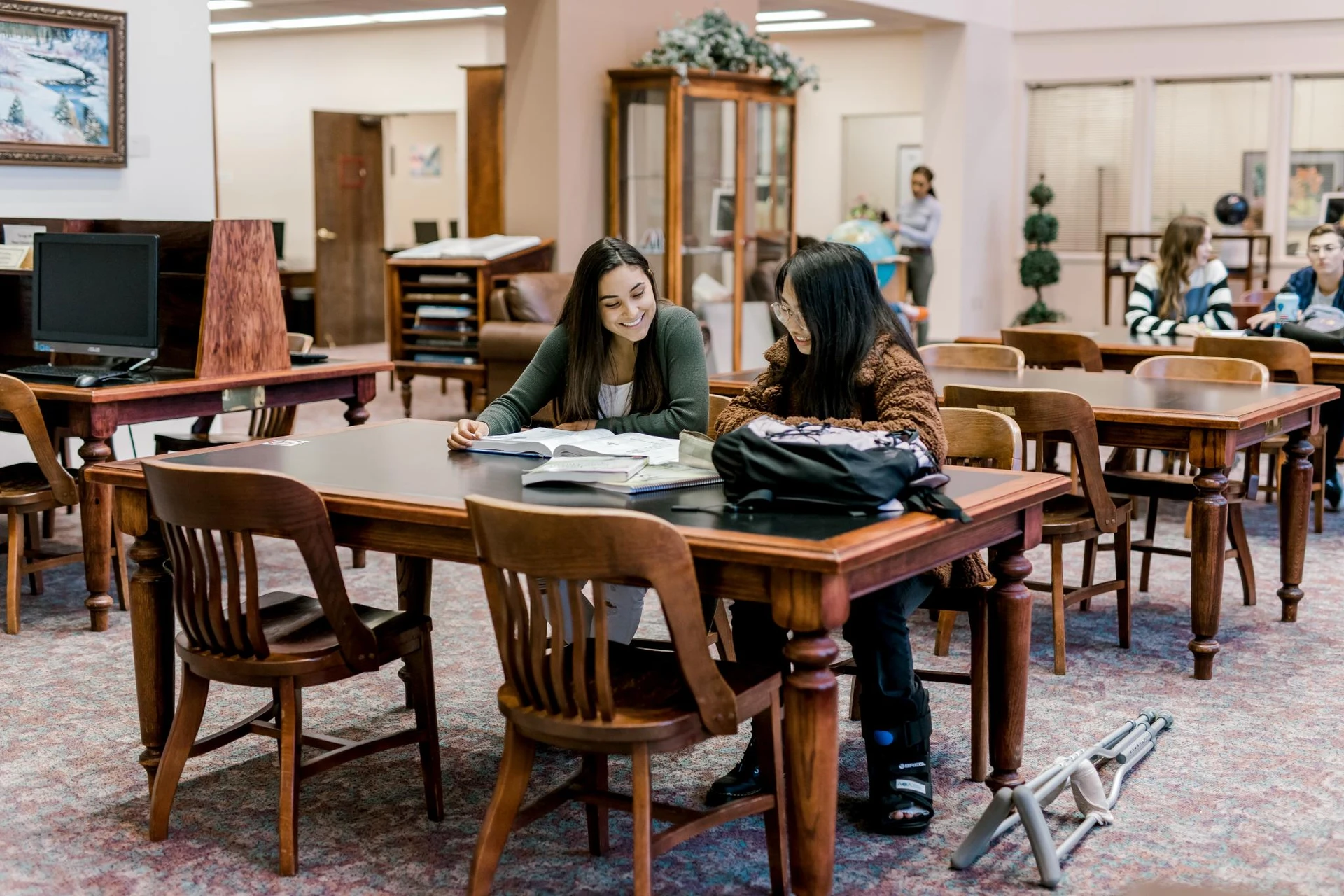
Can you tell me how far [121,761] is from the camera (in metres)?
3.39

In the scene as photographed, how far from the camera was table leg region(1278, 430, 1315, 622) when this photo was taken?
4.60m

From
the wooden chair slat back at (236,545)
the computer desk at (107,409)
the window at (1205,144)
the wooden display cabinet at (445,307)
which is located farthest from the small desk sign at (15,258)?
the window at (1205,144)

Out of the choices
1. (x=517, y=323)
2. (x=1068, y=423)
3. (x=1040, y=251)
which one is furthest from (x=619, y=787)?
(x=1040, y=251)

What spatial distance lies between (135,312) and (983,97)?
924cm

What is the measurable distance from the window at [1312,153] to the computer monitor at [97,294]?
33.3 feet

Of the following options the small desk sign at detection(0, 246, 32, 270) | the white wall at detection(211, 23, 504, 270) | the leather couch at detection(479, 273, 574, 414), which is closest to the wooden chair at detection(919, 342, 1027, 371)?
the leather couch at detection(479, 273, 574, 414)

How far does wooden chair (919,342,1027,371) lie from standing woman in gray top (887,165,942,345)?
615 centimetres

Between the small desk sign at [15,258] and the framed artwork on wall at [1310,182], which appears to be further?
the framed artwork on wall at [1310,182]

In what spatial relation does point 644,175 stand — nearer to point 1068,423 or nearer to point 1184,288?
point 1184,288

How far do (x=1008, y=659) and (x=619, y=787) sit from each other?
2.87 ft

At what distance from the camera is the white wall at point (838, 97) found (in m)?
14.5

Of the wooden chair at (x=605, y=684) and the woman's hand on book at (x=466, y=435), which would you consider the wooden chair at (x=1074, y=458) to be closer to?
the woman's hand on book at (x=466, y=435)

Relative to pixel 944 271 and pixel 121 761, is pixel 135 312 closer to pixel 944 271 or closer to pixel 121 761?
pixel 121 761

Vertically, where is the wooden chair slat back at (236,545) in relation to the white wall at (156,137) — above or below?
below
